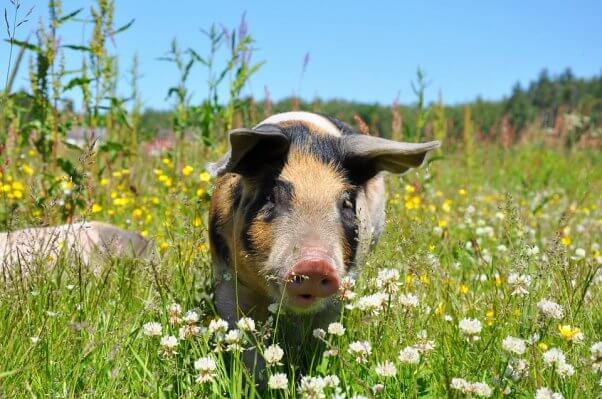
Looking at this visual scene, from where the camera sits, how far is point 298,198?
326 centimetres

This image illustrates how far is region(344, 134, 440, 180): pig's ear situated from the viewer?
3408 millimetres

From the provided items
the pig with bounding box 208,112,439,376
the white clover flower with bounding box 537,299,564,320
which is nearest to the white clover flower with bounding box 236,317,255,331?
the pig with bounding box 208,112,439,376

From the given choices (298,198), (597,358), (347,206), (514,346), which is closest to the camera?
(597,358)

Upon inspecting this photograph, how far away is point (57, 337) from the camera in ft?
9.86

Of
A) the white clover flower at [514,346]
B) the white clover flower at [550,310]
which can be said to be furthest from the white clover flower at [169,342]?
the white clover flower at [550,310]

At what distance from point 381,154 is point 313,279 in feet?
3.09

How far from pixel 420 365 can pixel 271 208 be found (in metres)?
1.02

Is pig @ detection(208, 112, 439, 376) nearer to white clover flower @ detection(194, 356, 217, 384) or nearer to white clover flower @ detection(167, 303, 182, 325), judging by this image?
white clover flower @ detection(167, 303, 182, 325)

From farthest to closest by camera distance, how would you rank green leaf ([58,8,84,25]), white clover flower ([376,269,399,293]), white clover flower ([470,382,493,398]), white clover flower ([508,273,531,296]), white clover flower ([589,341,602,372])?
green leaf ([58,8,84,25]) → white clover flower ([376,269,399,293]) → white clover flower ([508,273,531,296]) → white clover flower ([589,341,602,372]) → white clover flower ([470,382,493,398])

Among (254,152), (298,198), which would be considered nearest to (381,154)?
(298,198)

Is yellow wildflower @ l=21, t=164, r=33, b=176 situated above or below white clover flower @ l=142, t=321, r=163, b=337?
above

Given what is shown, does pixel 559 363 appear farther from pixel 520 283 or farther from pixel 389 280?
pixel 389 280

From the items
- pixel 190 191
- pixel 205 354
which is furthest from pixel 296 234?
pixel 190 191

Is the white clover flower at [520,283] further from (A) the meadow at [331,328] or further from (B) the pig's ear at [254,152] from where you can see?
(B) the pig's ear at [254,152]
